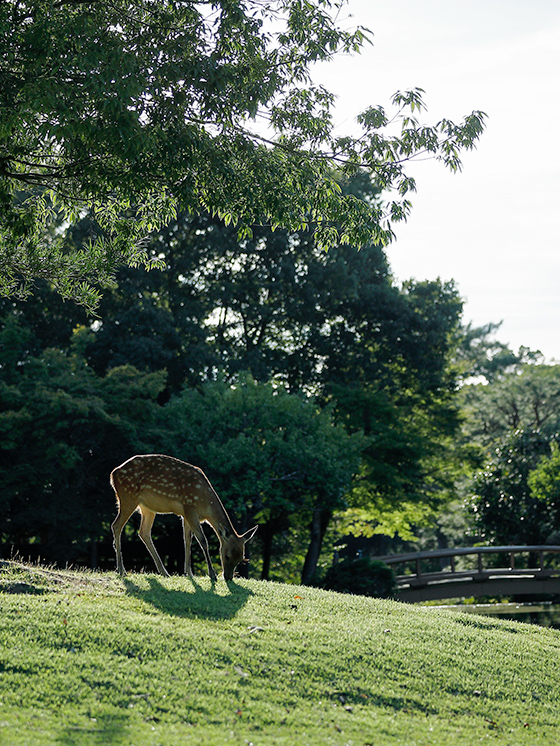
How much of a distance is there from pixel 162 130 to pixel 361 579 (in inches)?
501

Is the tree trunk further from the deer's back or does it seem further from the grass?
the grass

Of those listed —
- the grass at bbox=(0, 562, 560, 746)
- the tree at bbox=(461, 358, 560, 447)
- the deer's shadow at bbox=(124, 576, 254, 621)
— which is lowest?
the grass at bbox=(0, 562, 560, 746)

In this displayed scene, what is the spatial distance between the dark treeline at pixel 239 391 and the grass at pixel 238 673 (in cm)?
1117

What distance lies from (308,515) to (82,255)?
17125mm

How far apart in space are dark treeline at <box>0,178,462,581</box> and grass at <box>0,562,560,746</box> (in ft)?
36.7

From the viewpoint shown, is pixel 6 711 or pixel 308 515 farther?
pixel 308 515

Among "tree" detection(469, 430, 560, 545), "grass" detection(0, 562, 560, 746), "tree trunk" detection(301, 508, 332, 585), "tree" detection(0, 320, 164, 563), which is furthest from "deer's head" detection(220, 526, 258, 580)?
"tree" detection(469, 430, 560, 545)

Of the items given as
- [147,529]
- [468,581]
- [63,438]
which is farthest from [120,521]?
[468,581]

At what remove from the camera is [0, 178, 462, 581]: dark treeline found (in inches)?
867

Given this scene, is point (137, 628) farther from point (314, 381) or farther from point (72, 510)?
point (314, 381)

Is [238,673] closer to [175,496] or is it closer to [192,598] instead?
[192,598]

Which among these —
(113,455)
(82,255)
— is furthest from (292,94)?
(113,455)

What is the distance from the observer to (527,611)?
87.9 ft

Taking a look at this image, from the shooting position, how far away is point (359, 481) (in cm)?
2933
